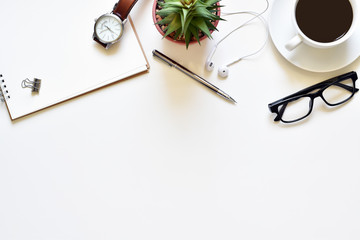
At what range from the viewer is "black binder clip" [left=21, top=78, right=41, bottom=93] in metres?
0.88

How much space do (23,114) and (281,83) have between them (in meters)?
0.70

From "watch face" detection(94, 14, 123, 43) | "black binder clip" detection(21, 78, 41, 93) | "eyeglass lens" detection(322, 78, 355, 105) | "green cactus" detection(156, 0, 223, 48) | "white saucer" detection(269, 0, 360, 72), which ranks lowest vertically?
"eyeglass lens" detection(322, 78, 355, 105)

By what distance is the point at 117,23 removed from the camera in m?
0.84

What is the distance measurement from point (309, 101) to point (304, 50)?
140mm

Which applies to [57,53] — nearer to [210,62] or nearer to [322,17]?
[210,62]

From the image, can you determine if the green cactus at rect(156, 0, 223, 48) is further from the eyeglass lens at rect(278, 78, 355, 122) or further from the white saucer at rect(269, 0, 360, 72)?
the eyeglass lens at rect(278, 78, 355, 122)

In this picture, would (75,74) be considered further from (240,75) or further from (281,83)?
(281,83)

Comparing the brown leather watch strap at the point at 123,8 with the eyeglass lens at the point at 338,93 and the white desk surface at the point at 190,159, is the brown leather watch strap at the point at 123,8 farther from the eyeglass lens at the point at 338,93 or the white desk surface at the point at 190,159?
the eyeglass lens at the point at 338,93

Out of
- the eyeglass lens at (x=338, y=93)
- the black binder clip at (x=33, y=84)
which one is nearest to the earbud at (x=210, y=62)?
the eyeglass lens at (x=338, y=93)

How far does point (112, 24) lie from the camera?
842mm

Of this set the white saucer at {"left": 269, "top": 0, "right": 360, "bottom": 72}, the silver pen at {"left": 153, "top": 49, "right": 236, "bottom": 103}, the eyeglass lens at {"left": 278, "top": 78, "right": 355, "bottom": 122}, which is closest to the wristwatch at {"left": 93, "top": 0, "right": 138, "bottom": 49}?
the silver pen at {"left": 153, "top": 49, "right": 236, "bottom": 103}

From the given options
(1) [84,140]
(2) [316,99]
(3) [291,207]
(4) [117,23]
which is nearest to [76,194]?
(1) [84,140]

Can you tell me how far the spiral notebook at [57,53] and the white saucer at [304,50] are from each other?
0.35 m

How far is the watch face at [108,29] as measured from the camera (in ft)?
2.75
